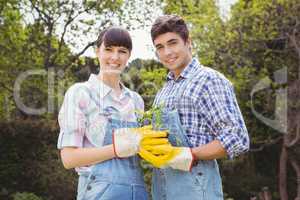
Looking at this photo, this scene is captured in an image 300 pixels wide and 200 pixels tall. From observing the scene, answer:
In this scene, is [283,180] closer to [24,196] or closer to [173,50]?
[24,196]

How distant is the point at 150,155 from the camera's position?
206 centimetres

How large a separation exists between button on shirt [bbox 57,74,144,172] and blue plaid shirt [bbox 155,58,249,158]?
0.24 metres

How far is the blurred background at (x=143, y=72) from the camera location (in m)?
8.27

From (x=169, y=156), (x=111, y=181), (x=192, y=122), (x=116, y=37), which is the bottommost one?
(x=111, y=181)

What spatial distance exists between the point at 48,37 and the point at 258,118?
4151mm

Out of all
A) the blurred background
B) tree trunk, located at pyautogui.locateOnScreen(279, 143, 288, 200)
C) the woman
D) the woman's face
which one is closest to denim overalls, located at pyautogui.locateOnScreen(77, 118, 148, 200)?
the woman

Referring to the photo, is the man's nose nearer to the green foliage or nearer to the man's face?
the man's face

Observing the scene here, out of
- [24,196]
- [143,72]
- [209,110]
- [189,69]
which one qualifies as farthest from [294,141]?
[209,110]

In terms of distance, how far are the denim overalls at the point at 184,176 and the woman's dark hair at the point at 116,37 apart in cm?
32

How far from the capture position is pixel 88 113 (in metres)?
2.17

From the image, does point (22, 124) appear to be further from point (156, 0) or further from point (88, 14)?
point (156, 0)

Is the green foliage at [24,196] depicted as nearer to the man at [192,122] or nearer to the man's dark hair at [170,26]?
the man at [192,122]

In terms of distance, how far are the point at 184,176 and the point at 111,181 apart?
12.1 inches

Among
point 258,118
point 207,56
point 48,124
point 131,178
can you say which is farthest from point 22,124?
point 131,178
